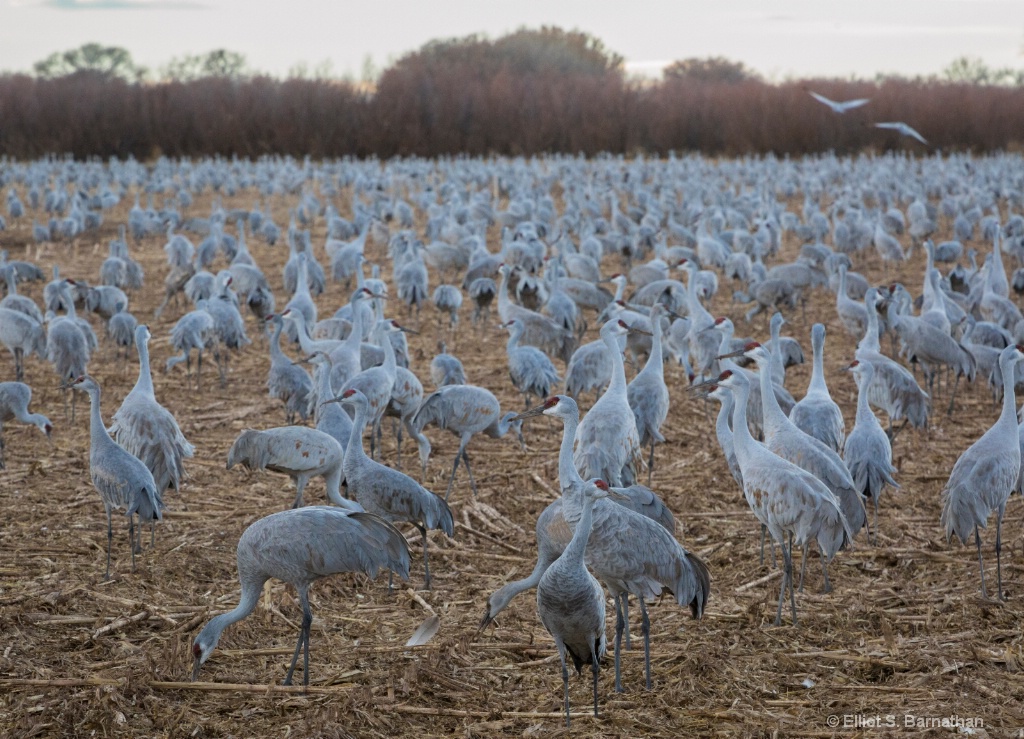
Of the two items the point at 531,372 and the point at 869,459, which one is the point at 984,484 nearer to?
the point at 869,459

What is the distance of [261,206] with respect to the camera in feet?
75.0

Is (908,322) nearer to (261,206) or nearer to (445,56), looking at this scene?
(261,206)

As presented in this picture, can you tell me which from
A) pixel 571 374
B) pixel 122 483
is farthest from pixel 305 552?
pixel 571 374

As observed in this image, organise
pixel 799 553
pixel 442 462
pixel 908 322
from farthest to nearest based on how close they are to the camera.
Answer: pixel 908 322, pixel 442 462, pixel 799 553

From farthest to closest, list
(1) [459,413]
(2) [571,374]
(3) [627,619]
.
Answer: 1. (2) [571,374]
2. (1) [459,413]
3. (3) [627,619]

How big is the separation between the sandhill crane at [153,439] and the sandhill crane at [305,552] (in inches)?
69.4

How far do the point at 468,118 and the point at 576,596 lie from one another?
106 ft

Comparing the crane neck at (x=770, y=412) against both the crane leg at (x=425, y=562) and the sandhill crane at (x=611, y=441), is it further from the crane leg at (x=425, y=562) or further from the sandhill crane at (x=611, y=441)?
the crane leg at (x=425, y=562)

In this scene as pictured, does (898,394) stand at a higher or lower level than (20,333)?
lower

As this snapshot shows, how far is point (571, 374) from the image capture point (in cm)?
825

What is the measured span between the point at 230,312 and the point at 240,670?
5279mm

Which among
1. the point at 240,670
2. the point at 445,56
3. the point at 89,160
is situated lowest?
the point at 240,670

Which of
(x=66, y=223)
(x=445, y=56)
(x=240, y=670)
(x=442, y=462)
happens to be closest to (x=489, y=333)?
(x=442, y=462)

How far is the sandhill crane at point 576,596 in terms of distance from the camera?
4027 millimetres
